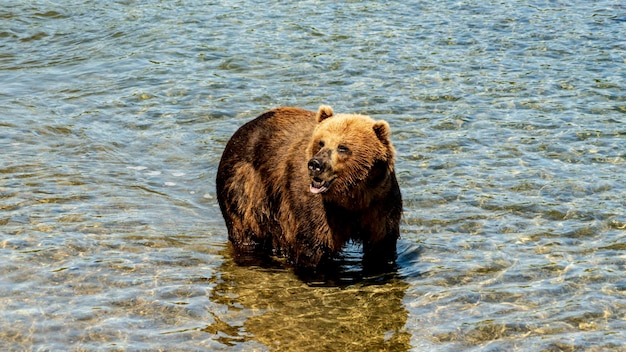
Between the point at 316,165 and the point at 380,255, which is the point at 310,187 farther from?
the point at 380,255

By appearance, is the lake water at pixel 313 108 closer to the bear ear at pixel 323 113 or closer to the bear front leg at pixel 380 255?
the bear front leg at pixel 380 255

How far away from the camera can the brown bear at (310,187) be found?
6.89m

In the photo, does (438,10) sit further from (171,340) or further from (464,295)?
(171,340)

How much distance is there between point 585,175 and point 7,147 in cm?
616

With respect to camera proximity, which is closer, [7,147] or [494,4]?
[7,147]

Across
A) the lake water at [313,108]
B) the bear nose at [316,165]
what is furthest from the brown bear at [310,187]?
the lake water at [313,108]

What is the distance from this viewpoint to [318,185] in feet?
22.4

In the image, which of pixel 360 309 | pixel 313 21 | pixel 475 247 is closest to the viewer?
pixel 360 309

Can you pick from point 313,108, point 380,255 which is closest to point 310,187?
point 380,255

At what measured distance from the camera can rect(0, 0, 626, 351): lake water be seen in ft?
22.0

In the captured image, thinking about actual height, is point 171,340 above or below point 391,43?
below

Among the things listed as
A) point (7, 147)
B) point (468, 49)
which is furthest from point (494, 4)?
point (7, 147)

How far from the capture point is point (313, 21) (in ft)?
52.3

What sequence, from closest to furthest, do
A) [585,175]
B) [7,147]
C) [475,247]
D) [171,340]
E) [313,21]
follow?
[171,340] → [475,247] → [585,175] → [7,147] → [313,21]
